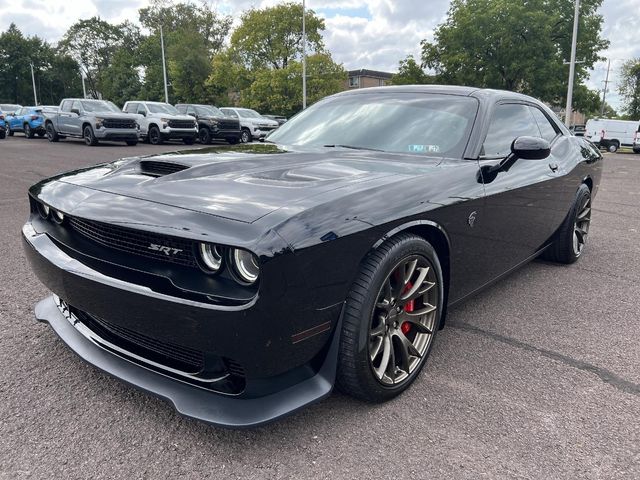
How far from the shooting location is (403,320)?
7.64 feet

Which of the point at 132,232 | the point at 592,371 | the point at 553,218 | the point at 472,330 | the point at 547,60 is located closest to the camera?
the point at 132,232

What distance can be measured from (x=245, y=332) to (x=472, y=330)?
1821mm

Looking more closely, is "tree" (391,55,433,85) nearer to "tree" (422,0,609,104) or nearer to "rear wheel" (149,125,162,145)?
"tree" (422,0,609,104)

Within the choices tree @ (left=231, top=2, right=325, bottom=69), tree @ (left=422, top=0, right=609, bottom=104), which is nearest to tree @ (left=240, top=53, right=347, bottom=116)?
tree @ (left=231, top=2, right=325, bottom=69)

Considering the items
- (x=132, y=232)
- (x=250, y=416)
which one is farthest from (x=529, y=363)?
(x=132, y=232)

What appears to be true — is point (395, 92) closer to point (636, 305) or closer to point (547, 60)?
point (636, 305)

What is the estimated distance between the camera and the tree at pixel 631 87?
53.6 m

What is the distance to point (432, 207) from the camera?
7.83ft

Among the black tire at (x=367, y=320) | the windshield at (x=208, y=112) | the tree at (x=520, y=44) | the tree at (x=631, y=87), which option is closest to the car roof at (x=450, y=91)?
the black tire at (x=367, y=320)

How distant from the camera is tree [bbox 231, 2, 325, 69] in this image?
3828cm

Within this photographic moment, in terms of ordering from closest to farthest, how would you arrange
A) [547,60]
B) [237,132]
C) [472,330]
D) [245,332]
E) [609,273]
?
[245,332]
[472,330]
[609,273]
[237,132]
[547,60]

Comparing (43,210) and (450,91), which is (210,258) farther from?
(450,91)

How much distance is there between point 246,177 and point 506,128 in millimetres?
2008

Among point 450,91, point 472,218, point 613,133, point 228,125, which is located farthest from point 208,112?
point 613,133
